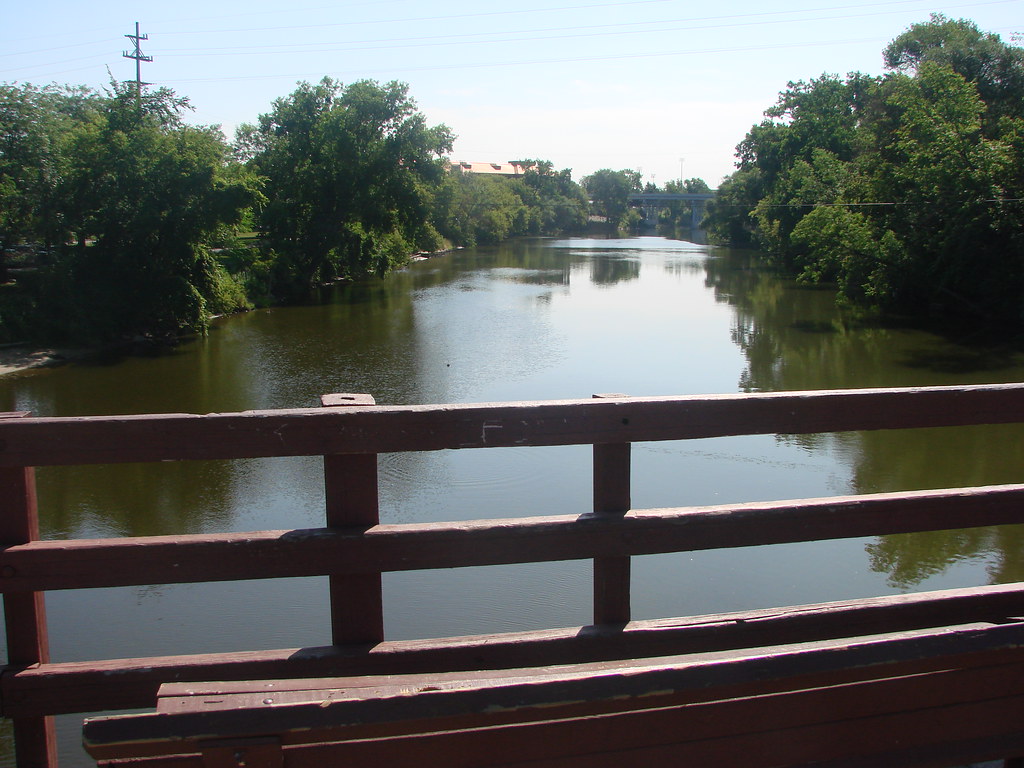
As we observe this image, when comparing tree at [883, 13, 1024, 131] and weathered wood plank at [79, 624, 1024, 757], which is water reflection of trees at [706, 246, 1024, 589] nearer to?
weathered wood plank at [79, 624, 1024, 757]

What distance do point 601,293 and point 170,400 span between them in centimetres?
2246

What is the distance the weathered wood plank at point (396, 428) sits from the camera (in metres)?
2.14

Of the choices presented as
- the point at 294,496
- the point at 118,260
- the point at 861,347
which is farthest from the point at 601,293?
the point at 294,496

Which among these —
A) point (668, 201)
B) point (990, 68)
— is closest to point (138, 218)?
point (990, 68)

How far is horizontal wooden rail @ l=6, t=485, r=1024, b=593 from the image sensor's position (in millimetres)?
2188

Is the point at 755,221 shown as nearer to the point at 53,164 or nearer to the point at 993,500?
the point at 53,164

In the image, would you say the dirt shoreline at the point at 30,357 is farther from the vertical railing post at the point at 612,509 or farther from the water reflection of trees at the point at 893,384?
the vertical railing post at the point at 612,509

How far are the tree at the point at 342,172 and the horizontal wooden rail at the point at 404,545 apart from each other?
34.4 meters

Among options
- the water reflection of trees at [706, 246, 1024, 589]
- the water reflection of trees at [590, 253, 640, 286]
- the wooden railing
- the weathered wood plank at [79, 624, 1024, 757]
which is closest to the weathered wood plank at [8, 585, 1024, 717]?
the wooden railing

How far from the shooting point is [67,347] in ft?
68.7

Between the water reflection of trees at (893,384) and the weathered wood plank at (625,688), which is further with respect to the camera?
the water reflection of trees at (893,384)

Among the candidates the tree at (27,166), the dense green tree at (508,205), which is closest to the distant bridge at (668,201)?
the dense green tree at (508,205)

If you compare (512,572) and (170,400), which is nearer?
(512,572)

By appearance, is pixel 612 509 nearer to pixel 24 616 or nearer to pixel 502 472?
pixel 24 616
